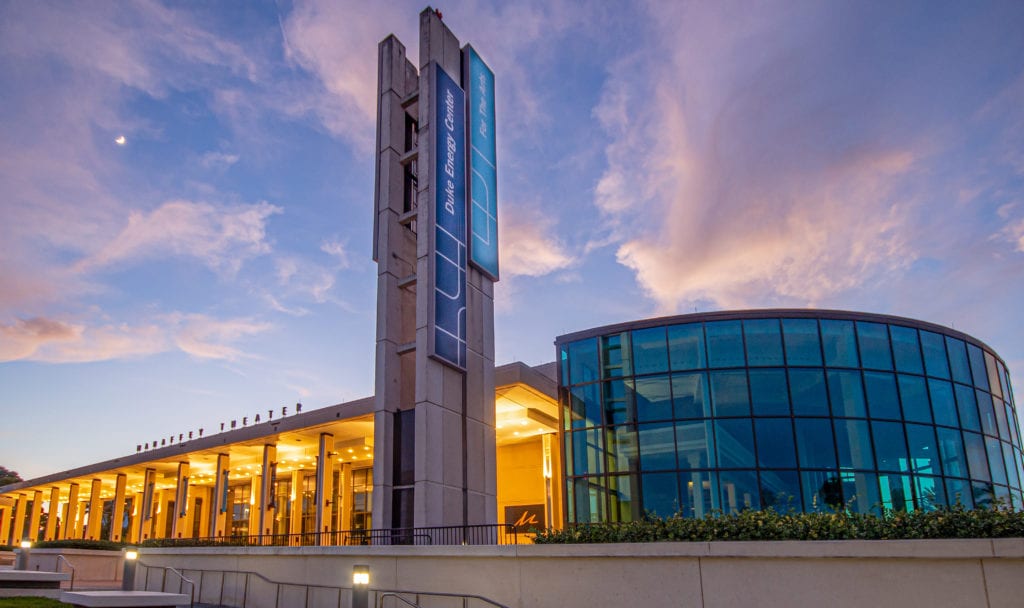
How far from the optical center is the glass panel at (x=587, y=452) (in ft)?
98.5

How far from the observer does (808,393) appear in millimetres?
28703

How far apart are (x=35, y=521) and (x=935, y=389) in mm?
71865

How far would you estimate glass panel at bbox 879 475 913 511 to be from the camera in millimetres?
28125

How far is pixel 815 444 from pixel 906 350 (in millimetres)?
6257

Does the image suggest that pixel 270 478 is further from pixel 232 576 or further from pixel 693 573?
pixel 693 573

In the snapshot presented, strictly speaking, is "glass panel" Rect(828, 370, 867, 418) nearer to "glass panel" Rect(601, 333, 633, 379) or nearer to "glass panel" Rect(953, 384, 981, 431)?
"glass panel" Rect(953, 384, 981, 431)

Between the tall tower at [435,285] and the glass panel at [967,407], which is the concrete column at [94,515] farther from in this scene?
the glass panel at [967,407]

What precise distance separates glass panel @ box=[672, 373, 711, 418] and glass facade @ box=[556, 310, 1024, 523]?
4cm

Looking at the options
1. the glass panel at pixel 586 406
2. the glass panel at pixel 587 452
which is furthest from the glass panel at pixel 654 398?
the glass panel at pixel 587 452

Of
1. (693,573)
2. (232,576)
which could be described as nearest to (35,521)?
(232,576)

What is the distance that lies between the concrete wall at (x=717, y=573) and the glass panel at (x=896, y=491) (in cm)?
1818

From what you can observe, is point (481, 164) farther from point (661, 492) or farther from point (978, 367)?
point (978, 367)

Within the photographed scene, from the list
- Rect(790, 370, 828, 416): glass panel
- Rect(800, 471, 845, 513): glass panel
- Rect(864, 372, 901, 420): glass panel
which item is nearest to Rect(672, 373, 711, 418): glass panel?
Rect(790, 370, 828, 416): glass panel

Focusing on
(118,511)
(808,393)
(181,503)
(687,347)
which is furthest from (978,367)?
(118,511)
